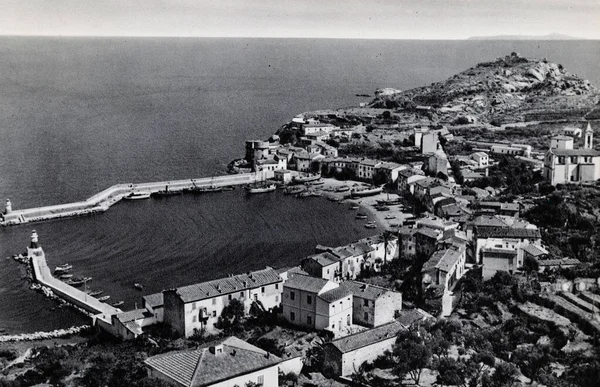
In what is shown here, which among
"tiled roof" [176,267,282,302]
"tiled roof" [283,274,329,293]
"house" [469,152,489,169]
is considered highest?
"house" [469,152,489,169]

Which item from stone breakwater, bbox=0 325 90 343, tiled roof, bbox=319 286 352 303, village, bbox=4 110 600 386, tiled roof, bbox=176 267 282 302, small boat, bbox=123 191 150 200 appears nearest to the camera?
village, bbox=4 110 600 386

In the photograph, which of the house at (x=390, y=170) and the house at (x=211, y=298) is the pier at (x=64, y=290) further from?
the house at (x=390, y=170)

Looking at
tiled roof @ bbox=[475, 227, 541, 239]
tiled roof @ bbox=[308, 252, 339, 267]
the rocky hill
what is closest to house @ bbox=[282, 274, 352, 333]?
tiled roof @ bbox=[308, 252, 339, 267]

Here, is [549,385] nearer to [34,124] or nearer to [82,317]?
[82,317]

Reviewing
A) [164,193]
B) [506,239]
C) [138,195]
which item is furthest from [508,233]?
[138,195]

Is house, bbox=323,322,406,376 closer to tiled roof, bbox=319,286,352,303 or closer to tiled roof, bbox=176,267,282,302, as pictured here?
tiled roof, bbox=319,286,352,303

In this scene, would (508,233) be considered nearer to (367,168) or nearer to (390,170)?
(390,170)

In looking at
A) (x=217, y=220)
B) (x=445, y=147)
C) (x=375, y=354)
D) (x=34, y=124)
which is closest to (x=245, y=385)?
(x=375, y=354)
